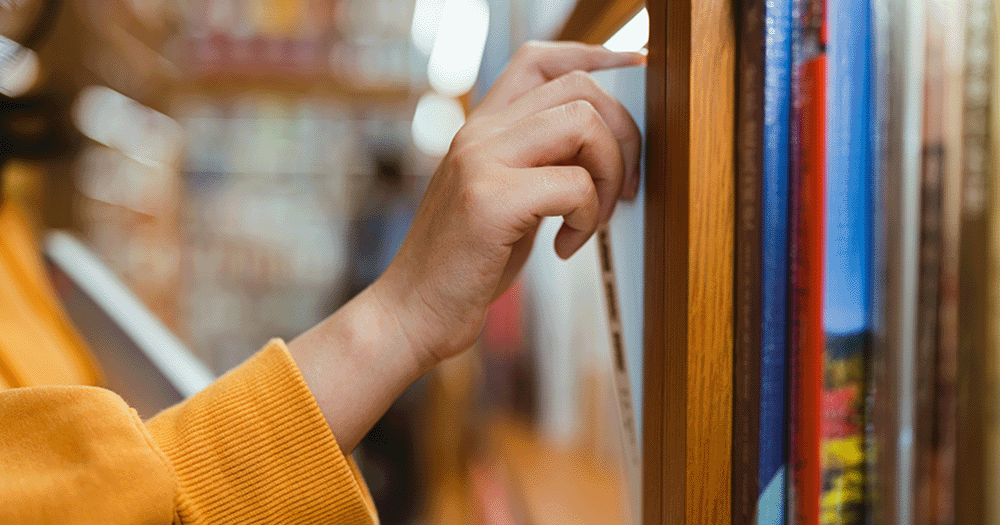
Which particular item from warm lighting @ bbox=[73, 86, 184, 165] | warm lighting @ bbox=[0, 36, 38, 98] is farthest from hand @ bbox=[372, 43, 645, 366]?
warm lighting @ bbox=[73, 86, 184, 165]

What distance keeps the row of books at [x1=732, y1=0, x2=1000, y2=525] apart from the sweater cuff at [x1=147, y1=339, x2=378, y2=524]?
0.30 meters

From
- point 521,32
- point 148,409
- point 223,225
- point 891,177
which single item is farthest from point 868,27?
point 223,225

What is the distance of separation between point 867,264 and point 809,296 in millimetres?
34

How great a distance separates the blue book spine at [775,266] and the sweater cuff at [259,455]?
31 centimetres

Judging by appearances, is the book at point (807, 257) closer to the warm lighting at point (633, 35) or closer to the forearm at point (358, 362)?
the warm lighting at point (633, 35)

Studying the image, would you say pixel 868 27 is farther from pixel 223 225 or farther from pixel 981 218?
pixel 223 225

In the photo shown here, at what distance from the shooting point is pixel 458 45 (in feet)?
7.31

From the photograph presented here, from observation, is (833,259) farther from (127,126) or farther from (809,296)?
(127,126)

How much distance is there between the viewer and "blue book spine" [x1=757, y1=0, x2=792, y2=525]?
34cm

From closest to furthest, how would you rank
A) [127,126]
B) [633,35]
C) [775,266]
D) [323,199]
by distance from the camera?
[775,266], [633,35], [127,126], [323,199]

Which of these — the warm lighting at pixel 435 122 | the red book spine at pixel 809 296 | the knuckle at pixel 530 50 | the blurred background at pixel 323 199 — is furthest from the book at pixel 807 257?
the warm lighting at pixel 435 122

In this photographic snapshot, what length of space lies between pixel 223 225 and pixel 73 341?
1.57m

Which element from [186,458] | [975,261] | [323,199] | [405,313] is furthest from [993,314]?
[323,199]

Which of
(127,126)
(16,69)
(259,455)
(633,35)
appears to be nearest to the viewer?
(259,455)
